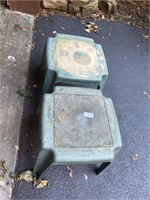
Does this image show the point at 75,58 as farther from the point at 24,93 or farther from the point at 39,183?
the point at 39,183

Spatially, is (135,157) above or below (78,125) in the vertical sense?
below

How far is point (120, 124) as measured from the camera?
217 centimetres

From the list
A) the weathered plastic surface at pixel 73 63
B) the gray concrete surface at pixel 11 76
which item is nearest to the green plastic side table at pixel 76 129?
the weathered plastic surface at pixel 73 63

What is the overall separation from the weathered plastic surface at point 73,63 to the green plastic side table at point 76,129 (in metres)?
0.10

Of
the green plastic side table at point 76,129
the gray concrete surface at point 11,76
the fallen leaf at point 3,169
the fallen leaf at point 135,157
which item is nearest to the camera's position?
the green plastic side table at point 76,129

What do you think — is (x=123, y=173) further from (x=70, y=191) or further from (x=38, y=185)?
(x=38, y=185)

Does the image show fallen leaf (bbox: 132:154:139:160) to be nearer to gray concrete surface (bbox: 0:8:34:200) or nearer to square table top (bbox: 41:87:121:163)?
square table top (bbox: 41:87:121:163)

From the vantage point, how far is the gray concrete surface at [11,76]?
177cm

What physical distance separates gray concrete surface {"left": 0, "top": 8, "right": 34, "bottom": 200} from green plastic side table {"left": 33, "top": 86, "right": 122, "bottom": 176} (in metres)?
0.23

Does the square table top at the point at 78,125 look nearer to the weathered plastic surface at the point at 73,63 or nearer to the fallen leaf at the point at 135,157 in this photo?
the weathered plastic surface at the point at 73,63

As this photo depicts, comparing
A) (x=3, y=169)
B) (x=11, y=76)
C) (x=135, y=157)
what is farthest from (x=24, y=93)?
(x=135, y=157)

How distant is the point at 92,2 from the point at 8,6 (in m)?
0.93

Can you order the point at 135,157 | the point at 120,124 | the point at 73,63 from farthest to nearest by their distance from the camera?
the point at 120,124, the point at 135,157, the point at 73,63

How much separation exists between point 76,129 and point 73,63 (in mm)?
521
